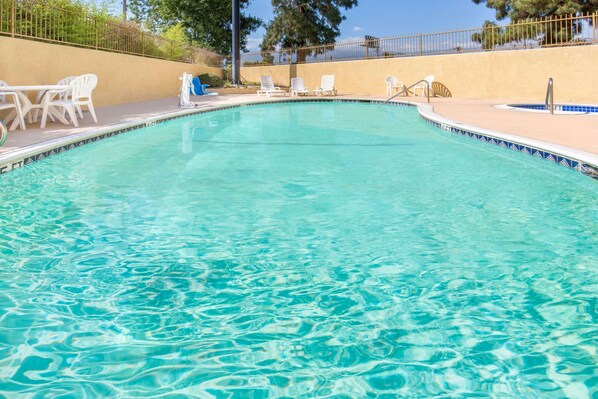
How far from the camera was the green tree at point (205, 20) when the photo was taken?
1304 inches

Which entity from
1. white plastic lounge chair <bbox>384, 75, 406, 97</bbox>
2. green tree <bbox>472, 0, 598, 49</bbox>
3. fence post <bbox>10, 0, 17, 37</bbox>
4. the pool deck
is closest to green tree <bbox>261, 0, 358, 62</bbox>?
green tree <bbox>472, 0, 598, 49</bbox>

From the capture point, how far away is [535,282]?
2.84 metres

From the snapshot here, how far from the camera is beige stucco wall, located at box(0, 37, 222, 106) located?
1055cm

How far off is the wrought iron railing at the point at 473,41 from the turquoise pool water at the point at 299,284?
43.9 ft

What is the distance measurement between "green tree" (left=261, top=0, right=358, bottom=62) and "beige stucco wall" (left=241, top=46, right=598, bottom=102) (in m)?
9.04

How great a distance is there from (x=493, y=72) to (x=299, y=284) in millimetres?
18103

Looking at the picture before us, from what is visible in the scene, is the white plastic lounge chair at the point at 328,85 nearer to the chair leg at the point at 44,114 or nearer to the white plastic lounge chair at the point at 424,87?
the white plastic lounge chair at the point at 424,87

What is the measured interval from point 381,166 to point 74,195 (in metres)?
3.33

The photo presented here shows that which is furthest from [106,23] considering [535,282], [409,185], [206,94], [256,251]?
[535,282]

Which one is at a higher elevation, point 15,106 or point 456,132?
point 15,106

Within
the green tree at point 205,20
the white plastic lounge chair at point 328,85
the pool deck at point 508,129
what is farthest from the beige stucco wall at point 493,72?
the green tree at point 205,20

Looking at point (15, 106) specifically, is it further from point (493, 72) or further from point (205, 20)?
point (205, 20)

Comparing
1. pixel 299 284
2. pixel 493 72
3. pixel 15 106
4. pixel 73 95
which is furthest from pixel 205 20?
pixel 299 284

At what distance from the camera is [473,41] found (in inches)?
774
